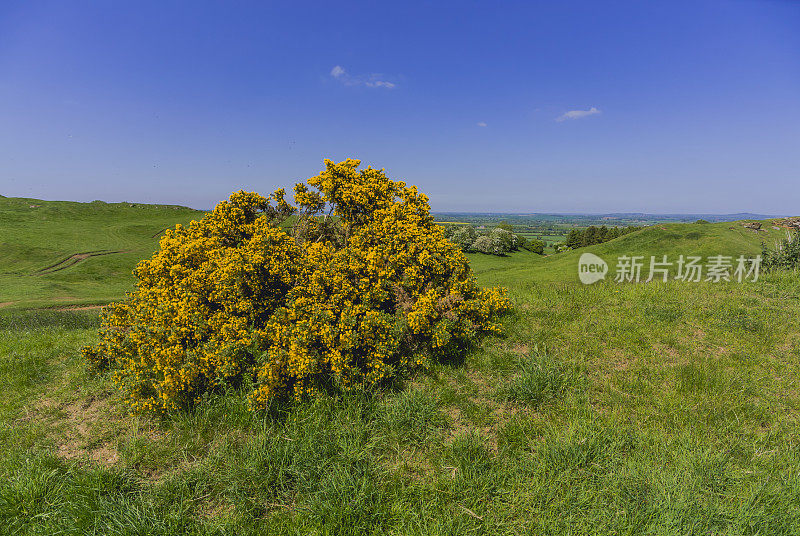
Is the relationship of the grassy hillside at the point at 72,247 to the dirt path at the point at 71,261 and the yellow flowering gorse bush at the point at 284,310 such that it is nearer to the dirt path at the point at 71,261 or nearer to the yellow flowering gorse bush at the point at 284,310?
the dirt path at the point at 71,261

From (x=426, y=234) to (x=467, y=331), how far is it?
2.82 m

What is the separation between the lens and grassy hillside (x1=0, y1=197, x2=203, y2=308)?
35422 millimetres

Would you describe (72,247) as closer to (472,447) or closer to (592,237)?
(472,447)

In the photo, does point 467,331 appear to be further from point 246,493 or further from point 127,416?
point 127,416

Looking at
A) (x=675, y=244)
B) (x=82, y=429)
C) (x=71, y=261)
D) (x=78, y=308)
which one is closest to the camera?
(x=82, y=429)

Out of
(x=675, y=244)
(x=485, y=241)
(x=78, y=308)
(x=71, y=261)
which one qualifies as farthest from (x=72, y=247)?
(x=675, y=244)

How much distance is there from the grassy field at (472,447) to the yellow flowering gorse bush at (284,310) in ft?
2.04

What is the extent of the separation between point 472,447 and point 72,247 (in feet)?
277

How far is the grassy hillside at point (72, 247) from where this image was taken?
3542 cm

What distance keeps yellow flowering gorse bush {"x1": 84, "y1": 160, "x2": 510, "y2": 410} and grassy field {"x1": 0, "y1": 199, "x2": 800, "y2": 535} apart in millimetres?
622

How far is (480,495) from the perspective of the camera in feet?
15.0

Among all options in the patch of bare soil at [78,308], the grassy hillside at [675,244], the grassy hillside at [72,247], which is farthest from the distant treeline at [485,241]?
the grassy hillside at [72,247]

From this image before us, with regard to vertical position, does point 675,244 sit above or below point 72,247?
above

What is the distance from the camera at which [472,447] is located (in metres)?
5.29
